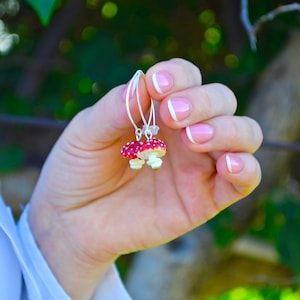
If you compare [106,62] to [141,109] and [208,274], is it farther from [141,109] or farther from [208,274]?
[141,109]

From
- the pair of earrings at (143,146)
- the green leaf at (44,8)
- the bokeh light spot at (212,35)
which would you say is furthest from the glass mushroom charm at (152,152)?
the bokeh light spot at (212,35)

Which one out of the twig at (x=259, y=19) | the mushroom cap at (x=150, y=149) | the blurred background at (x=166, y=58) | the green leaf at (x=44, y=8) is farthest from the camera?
the blurred background at (x=166, y=58)

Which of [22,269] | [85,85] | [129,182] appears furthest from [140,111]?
[85,85]

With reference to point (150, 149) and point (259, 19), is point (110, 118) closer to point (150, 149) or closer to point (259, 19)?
point (150, 149)

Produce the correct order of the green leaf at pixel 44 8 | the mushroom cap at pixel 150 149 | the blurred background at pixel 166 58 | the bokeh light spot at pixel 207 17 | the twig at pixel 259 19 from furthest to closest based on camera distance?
1. the bokeh light spot at pixel 207 17
2. the blurred background at pixel 166 58
3. the twig at pixel 259 19
4. the green leaf at pixel 44 8
5. the mushroom cap at pixel 150 149

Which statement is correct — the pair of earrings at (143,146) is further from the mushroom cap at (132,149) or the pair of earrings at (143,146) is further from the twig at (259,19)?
the twig at (259,19)

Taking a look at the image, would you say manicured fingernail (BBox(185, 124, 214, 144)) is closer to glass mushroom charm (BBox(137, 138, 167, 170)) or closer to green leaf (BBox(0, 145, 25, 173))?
glass mushroom charm (BBox(137, 138, 167, 170))
